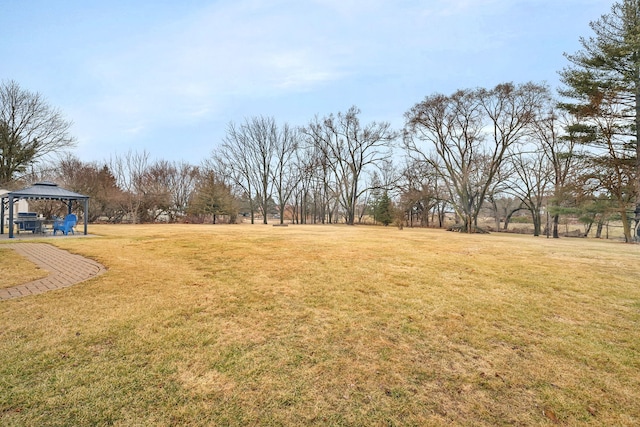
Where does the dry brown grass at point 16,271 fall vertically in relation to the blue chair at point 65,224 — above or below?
below

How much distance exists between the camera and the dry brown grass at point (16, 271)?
478 centimetres

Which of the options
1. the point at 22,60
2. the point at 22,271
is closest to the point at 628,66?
the point at 22,271

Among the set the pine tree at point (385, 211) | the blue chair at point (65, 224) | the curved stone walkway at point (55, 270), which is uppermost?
the pine tree at point (385, 211)

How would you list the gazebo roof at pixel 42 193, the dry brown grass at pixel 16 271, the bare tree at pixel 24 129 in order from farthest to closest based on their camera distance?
the bare tree at pixel 24 129 → the gazebo roof at pixel 42 193 → the dry brown grass at pixel 16 271

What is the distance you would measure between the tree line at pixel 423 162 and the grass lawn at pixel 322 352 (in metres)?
16.2

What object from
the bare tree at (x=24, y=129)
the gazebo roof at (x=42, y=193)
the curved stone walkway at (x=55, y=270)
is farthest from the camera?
the bare tree at (x=24, y=129)

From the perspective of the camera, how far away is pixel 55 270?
5.69 meters

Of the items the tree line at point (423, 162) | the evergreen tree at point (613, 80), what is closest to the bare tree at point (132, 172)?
→ the tree line at point (423, 162)

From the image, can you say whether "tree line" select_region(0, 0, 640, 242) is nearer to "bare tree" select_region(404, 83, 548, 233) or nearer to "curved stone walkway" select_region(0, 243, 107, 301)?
"bare tree" select_region(404, 83, 548, 233)

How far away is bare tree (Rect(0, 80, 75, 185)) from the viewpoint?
71.9ft

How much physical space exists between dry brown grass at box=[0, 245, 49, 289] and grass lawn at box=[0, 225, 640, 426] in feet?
0.92

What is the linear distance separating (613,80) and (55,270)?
25.2 metres

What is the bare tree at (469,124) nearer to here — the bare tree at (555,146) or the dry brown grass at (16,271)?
the bare tree at (555,146)

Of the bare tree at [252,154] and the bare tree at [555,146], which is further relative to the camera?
the bare tree at [252,154]
